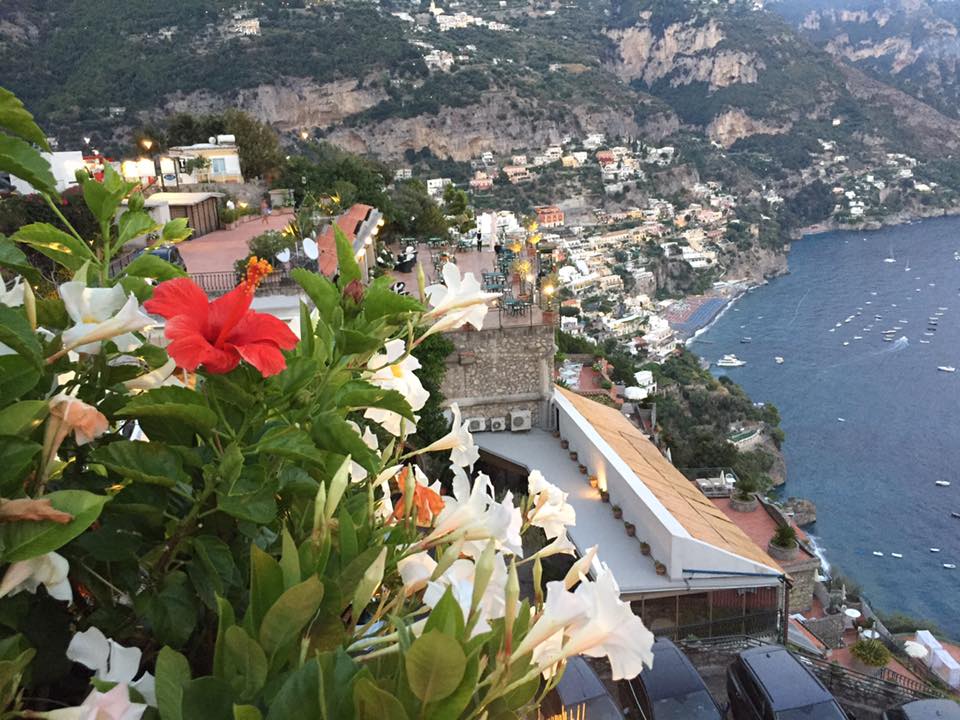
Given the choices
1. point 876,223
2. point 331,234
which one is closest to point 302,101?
point 876,223

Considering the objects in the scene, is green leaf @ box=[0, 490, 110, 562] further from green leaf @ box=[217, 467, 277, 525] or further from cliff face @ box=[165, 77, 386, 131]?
cliff face @ box=[165, 77, 386, 131]

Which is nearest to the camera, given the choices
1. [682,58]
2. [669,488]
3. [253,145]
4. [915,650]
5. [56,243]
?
[56,243]

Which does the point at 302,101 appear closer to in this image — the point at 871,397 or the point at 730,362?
the point at 730,362

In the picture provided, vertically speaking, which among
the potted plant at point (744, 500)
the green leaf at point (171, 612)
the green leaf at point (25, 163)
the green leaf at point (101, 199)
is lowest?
the potted plant at point (744, 500)

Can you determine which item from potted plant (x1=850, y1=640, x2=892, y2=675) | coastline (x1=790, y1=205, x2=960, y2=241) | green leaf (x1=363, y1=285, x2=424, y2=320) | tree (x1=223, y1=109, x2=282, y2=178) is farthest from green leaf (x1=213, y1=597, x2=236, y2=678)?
coastline (x1=790, y1=205, x2=960, y2=241)

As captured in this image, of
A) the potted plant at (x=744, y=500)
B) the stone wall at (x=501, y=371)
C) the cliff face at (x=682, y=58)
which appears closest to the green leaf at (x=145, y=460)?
the stone wall at (x=501, y=371)

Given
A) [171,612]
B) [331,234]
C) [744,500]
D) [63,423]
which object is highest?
[63,423]

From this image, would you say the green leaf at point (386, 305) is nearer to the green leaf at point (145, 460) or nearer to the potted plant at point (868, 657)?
the green leaf at point (145, 460)
